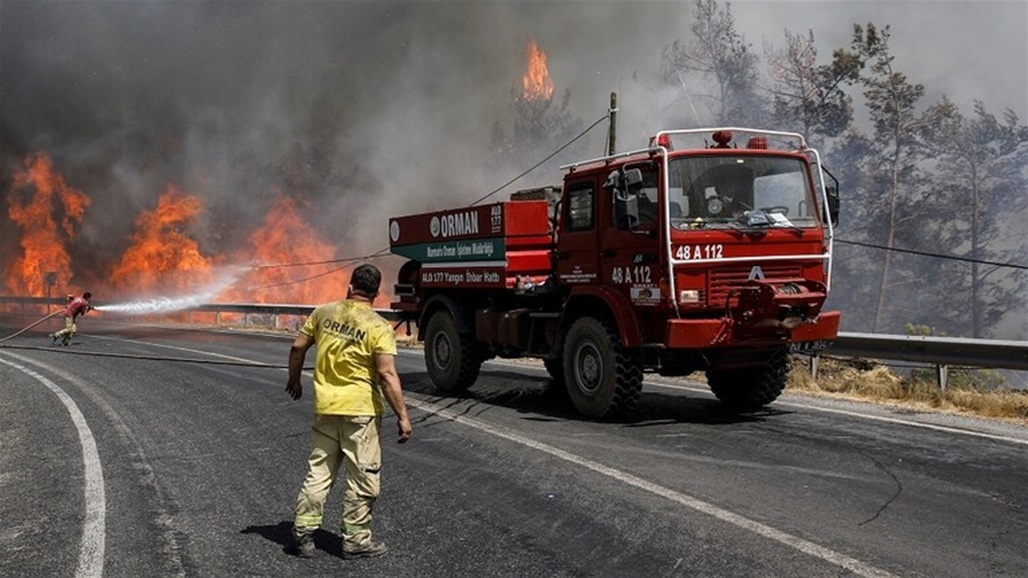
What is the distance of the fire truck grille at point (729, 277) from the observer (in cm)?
752

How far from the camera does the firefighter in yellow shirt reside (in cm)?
439

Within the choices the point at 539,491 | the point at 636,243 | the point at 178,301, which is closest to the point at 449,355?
the point at 636,243

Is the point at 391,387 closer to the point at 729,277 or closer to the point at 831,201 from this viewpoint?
the point at 729,277

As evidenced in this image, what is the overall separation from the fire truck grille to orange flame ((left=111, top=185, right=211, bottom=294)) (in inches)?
1250

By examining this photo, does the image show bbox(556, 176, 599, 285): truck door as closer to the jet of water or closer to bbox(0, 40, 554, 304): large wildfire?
the jet of water

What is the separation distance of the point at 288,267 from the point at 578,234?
3086cm

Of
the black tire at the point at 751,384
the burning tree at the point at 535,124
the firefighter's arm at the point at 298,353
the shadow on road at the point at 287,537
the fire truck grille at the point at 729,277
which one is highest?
the burning tree at the point at 535,124

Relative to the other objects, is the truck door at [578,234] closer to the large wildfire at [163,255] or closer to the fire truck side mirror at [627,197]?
the fire truck side mirror at [627,197]

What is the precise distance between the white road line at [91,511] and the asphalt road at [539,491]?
2 cm

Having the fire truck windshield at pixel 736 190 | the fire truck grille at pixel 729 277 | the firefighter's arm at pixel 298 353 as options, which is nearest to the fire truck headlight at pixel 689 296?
the fire truck grille at pixel 729 277

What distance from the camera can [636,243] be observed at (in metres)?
7.79

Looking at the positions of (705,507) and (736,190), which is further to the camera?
(736,190)

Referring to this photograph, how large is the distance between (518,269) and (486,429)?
2.20m

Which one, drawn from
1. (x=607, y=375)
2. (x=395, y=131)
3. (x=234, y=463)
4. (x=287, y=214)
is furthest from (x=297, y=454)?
(x=395, y=131)
